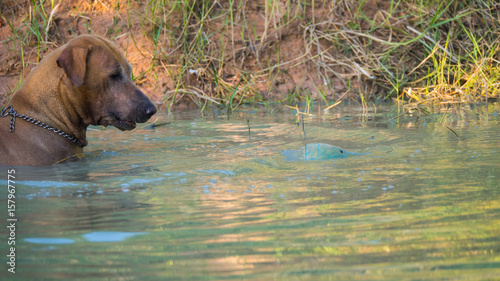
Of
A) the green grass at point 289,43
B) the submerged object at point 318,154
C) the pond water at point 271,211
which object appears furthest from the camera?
the green grass at point 289,43

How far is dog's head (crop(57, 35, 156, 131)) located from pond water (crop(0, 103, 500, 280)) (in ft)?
0.98

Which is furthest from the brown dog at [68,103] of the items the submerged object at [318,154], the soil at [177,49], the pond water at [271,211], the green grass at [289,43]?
the soil at [177,49]

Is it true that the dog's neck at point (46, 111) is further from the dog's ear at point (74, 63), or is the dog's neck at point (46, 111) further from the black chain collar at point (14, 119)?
the dog's ear at point (74, 63)

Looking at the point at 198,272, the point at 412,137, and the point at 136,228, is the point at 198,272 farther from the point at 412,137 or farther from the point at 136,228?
the point at 412,137

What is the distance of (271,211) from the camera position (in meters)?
2.20

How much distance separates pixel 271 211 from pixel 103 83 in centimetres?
185

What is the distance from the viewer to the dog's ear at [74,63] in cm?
339

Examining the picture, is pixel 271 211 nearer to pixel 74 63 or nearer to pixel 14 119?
pixel 74 63

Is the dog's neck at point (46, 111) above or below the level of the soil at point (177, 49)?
below

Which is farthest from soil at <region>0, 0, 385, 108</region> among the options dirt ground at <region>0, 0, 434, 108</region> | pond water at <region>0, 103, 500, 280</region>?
pond water at <region>0, 103, 500, 280</region>

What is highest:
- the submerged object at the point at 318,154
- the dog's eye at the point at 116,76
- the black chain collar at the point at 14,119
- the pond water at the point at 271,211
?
the dog's eye at the point at 116,76

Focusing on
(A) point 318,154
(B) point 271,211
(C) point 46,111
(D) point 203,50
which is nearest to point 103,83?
(C) point 46,111

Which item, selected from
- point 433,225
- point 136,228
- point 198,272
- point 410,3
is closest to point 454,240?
point 433,225

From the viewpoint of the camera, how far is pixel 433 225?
194cm
